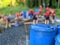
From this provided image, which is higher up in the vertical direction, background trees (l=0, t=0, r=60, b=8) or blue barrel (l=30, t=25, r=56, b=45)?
background trees (l=0, t=0, r=60, b=8)

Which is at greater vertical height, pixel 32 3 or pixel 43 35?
pixel 32 3

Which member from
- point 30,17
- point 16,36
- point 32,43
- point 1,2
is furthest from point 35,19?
point 1,2

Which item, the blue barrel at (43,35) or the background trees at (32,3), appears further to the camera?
the background trees at (32,3)

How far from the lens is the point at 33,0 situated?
20.8 metres

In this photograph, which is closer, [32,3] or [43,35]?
[43,35]

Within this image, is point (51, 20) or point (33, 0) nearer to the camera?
point (51, 20)

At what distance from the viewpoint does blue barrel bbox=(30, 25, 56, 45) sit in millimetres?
4449

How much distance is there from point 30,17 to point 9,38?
3868 millimetres

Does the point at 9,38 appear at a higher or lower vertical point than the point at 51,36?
lower

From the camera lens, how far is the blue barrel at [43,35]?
4.45m

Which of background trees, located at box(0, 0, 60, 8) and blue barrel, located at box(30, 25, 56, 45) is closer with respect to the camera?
blue barrel, located at box(30, 25, 56, 45)

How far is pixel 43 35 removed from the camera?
445 cm

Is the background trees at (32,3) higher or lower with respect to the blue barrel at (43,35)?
higher

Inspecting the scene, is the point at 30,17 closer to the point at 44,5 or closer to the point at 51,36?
the point at 51,36
